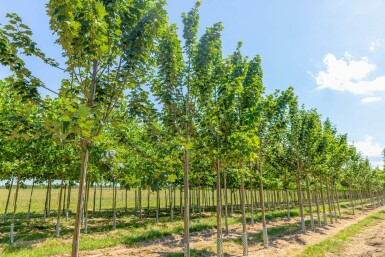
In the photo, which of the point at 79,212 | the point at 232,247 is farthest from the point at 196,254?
the point at 79,212

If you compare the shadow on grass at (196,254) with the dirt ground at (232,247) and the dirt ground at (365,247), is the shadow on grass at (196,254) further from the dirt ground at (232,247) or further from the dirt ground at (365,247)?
the dirt ground at (365,247)

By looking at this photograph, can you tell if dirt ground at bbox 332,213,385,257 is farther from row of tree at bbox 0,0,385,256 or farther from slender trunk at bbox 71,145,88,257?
slender trunk at bbox 71,145,88,257

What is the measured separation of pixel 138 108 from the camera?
18.9ft

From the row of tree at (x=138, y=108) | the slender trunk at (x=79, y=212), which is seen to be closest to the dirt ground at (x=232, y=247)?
the row of tree at (x=138, y=108)

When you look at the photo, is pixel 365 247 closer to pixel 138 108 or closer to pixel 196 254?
pixel 196 254

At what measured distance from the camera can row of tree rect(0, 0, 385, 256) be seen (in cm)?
431

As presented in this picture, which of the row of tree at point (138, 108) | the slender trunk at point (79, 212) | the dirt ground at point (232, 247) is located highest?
the row of tree at point (138, 108)

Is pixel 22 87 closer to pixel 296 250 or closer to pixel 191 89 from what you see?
pixel 191 89

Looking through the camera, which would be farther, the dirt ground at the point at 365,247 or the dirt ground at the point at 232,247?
the dirt ground at the point at 365,247

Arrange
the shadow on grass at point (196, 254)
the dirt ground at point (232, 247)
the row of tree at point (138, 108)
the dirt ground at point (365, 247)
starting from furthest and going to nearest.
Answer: the dirt ground at point (365, 247), the dirt ground at point (232, 247), the shadow on grass at point (196, 254), the row of tree at point (138, 108)

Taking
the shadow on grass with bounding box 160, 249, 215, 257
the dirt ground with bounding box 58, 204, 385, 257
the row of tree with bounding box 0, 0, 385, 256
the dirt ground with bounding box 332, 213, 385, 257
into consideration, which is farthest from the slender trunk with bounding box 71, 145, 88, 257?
the dirt ground with bounding box 332, 213, 385, 257

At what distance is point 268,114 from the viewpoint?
656 inches

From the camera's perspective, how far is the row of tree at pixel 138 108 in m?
4.31

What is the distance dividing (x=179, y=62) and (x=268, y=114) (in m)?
9.24
